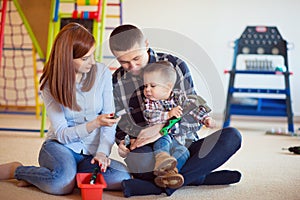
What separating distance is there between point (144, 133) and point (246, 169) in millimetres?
673

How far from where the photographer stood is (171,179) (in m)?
1.53

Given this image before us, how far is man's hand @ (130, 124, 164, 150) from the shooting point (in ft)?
5.43

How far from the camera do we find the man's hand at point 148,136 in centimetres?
165

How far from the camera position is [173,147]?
66.0 inches

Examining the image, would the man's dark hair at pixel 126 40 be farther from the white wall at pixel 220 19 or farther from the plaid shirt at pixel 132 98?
the white wall at pixel 220 19

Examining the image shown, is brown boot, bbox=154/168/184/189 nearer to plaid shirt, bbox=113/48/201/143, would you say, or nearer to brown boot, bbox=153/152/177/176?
brown boot, bbox=153/152/177/176

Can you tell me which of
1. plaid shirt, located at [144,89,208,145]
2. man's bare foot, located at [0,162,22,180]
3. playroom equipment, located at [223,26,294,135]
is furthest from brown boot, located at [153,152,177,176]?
playroom equipment, located at [223,26,294,135]

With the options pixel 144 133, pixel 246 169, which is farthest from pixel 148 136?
pixel 246 169

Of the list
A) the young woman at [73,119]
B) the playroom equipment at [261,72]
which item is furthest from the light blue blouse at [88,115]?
the playroom equipment at [261,72]

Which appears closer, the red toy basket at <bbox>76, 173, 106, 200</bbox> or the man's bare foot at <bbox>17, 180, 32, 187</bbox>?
the red toy basket at <bbox>76, 173, 106, 200</bbox>

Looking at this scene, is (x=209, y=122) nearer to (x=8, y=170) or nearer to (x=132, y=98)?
(x=132, y=98)

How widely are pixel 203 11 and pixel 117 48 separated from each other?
10.4 ft

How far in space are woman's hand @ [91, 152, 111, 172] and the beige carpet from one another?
0.30ft

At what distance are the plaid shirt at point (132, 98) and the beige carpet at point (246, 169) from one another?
0.35ft
